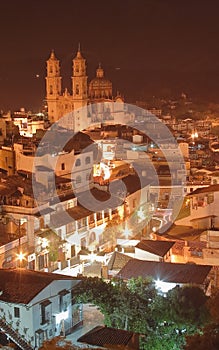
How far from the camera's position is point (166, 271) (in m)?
7.41

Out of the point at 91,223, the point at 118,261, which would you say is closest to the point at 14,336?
the point at 118,261

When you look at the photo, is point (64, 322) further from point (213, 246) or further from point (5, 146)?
point (5, 146)

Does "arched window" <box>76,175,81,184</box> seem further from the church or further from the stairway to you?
the church

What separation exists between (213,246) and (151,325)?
2.68m

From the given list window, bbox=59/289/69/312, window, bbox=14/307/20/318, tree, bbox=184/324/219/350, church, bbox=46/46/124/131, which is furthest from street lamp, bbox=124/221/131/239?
church, bbox=46/46/124/131

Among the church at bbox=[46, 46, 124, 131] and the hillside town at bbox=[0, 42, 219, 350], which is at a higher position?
the church at bbox=[46, 46, 124, 131]

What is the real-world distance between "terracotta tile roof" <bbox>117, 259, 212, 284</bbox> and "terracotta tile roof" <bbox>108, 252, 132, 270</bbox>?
0.48m

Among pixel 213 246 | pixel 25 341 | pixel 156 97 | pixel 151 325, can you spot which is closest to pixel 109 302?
pixel 151 325

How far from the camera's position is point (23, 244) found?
8.33 meters

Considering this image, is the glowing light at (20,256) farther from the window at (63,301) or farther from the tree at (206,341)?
the tree at (206,341)

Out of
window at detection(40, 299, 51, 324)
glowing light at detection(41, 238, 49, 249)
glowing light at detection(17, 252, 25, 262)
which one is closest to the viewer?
window at detection(40, 299, 51, 324)

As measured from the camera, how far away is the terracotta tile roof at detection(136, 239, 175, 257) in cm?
841

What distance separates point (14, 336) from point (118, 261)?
225 centimetres

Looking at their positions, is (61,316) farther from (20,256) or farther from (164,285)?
(20,256)
